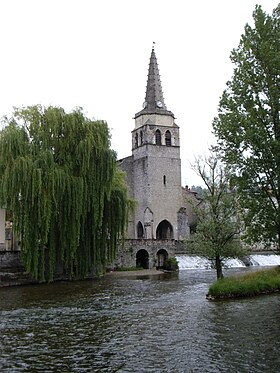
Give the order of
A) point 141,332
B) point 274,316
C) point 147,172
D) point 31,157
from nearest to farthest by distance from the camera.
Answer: point 141,332 → point 274,316 → point 31,157 → point 147,172

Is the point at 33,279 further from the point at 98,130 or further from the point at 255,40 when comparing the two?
the point at 255,40

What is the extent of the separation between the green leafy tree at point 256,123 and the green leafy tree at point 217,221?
7.77ft

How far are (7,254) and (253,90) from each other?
16.9 metres

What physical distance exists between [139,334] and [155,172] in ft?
145

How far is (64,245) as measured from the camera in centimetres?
2417

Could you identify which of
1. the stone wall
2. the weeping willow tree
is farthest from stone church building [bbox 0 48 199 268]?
the weeping willow tree

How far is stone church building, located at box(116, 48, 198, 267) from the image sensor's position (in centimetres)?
5466

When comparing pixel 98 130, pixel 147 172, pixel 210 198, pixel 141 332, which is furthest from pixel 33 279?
pixel 147 172

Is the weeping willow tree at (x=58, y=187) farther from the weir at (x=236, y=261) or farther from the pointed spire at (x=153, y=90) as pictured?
the pointed spire at (x=153, y=90)

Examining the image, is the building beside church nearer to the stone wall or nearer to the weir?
the weir

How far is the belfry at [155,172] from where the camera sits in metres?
54.7

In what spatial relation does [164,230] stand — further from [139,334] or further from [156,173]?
[139,334]

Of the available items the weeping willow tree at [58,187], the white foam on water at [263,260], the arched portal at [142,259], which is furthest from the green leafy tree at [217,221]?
the white foam on water at [263,260]

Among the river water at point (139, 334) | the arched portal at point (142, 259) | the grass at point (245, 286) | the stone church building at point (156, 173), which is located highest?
the stone church building at point (156, 173)
